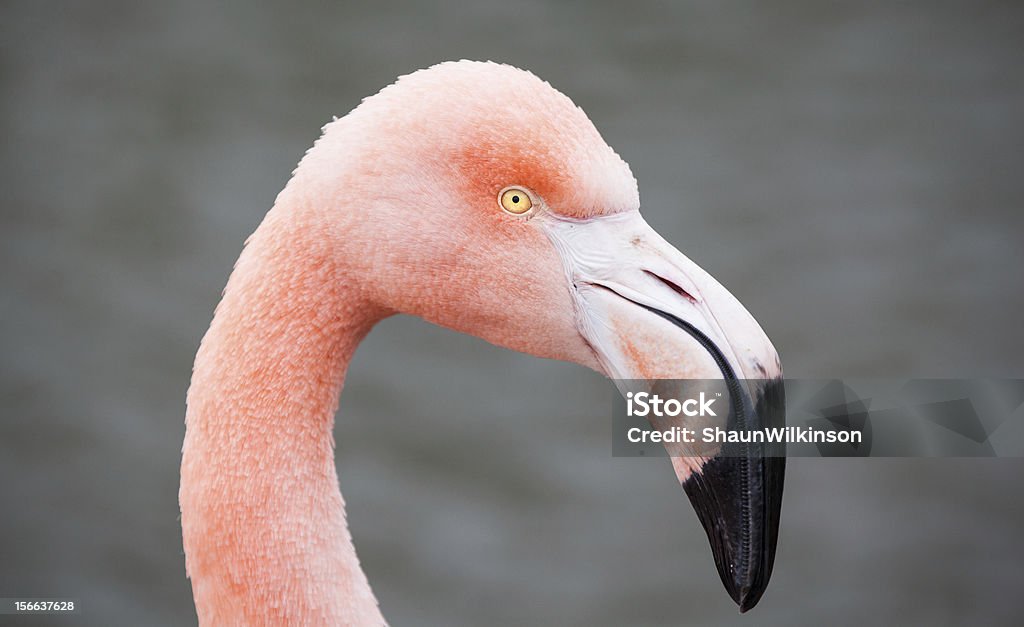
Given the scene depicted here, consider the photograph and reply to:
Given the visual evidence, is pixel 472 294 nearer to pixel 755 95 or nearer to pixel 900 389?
pixel 900 389

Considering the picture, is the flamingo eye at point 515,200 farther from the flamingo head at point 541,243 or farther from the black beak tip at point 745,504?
the black beak tip at point 745,504

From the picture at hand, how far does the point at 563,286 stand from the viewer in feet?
4.85

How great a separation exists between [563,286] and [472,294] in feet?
0.38

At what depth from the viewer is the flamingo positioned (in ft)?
4.64

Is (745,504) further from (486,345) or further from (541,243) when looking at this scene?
(486,345)

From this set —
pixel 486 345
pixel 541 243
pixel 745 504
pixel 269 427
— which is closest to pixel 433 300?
pixel 541 243

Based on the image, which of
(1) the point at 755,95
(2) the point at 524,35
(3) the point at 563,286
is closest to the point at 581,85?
(2) the point at 524,35

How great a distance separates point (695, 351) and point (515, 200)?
29 cm

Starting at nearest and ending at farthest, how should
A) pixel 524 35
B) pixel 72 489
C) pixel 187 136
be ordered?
pixel 72 489 → pixel 187 136 → pixel 524 35

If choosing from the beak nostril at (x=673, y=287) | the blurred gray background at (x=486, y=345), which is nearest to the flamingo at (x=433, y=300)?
the beak nostril at (x=673, y=287)

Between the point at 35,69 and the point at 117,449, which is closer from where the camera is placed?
the point at 117,449

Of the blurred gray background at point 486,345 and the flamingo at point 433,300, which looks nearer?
the flamingo at point 433,300

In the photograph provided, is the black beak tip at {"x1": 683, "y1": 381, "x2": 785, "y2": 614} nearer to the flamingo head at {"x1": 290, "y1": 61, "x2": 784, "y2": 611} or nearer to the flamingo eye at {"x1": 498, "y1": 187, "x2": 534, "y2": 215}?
the flamingo head at {"x1": 290, "y1": 61, "x2": 784, "y2": 611}

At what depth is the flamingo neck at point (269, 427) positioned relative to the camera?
1.47 meters
